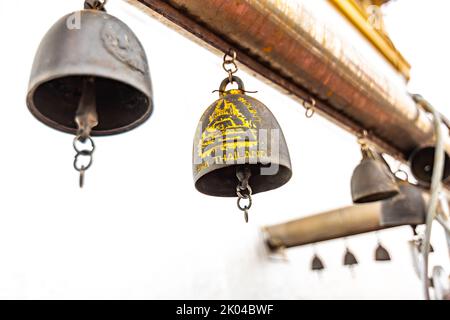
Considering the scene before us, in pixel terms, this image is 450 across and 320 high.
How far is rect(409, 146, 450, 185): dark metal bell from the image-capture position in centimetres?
245

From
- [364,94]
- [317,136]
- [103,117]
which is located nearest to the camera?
[103,117]

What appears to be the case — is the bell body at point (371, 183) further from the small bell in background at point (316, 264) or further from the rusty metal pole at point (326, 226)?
the small bell in background at point (316, 264)

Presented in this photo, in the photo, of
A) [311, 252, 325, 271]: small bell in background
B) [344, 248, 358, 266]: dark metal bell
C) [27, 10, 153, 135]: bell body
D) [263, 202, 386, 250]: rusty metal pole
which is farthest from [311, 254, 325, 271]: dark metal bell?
[27, 10, 153, 135]: bell body

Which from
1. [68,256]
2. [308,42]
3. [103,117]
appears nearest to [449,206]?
[308,42]

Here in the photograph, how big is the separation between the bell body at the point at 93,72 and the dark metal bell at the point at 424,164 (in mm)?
1958

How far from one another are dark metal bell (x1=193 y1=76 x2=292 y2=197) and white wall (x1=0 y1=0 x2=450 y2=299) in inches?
75.5

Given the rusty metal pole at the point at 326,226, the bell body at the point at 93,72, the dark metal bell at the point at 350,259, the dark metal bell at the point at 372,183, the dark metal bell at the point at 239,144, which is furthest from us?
the dark metal bell at the point at 350,259

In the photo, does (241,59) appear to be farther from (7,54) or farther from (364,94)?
(7,54)

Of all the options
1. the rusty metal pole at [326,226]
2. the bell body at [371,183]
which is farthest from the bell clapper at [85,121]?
the rusty metal pole at [326,226]

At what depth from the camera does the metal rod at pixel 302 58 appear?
4.31ft

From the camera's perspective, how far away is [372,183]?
197 cm

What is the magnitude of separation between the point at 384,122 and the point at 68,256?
7.44 feet

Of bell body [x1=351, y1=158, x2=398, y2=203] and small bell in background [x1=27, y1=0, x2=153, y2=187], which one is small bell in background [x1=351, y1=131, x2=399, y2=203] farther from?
small bell in background [x1=27, y1=0, x2=153, y2=187]

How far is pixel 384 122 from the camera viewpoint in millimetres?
2096
